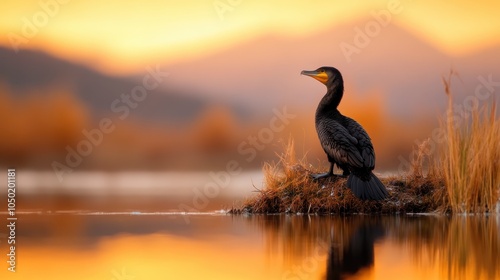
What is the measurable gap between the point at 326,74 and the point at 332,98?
0.38m

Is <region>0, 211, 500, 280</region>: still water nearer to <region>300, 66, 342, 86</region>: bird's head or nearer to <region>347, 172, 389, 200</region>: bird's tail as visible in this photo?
<region>347, 172, 389, 200</region>: bird's tail

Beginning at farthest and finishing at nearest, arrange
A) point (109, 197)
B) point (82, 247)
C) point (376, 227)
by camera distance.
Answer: point (109, 197) → point (376, 227) → point (82, 247)

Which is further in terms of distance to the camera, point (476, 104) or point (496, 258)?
point (476, 104)

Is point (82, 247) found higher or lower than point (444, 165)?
lower

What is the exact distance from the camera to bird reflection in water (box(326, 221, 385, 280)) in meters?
6.27

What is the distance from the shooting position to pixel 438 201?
11.4 metres

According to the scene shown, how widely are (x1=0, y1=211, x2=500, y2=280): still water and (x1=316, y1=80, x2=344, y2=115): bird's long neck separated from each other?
1657 mm

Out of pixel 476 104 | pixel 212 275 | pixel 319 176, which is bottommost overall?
pixel 212 275

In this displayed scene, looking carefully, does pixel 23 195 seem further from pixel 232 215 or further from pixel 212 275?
pixel 212 275

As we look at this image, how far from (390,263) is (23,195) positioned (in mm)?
9650

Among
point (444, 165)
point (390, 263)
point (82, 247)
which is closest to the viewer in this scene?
point (390, 263)

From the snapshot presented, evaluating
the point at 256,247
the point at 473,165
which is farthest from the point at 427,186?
the point at 256,247

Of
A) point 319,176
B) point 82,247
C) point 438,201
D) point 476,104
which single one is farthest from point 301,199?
point 82,247

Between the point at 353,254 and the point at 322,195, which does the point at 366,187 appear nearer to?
the point at 322,195
